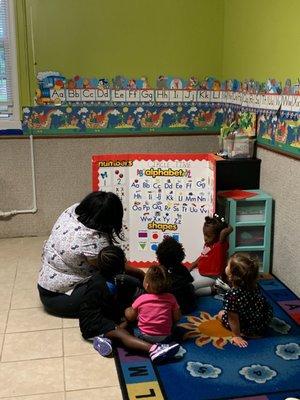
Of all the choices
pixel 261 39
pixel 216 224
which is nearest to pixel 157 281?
pixel 216 224

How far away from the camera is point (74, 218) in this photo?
8.83 ft

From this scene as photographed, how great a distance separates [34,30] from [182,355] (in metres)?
2.77

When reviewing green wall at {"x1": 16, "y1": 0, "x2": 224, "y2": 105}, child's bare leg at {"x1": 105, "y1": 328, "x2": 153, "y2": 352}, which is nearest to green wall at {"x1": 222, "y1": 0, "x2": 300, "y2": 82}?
green wall at {"x1": 16, "y1": 0, "x2": 224, "y2": 105}

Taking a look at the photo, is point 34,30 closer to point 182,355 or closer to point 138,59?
point 138,59

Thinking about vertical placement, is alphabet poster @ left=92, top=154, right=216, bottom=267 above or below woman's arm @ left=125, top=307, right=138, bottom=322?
above

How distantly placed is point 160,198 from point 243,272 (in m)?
1.05

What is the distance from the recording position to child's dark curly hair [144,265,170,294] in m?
2.29

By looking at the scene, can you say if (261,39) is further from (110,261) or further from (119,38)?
(110,261)

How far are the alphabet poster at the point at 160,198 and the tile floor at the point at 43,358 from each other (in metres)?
0.78

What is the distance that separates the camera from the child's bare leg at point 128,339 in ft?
Answer: 7.40

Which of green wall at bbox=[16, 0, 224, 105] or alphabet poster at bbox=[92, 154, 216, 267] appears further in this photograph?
green wall at bbox=[16, 0, 224, 105]

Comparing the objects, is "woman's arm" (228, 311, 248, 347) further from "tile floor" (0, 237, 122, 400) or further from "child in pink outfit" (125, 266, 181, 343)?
"tile floor" (0, 237, 122, 400)

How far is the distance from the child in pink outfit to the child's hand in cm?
32

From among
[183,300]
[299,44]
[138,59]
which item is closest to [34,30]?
[138,59]
